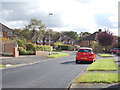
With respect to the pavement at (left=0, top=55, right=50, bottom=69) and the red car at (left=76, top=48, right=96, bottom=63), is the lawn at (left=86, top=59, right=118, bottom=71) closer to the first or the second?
the red car at (left=76, top=48, right=96, bottom=63)

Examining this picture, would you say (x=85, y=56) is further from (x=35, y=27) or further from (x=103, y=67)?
(x=35, y=27)

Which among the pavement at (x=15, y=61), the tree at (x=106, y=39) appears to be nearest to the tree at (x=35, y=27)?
the tree at (x=106, y=39)

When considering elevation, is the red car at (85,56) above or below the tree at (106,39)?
below

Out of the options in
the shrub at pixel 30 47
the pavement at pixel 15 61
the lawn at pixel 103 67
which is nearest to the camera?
the lawn at pixel 103 67

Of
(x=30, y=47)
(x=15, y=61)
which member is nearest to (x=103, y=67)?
(x=15, y=61)

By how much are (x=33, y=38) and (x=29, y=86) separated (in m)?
88.4

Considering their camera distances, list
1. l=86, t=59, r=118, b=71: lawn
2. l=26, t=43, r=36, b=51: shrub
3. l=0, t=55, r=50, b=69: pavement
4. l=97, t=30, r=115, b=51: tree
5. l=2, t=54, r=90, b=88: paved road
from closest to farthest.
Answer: l=2, t=54, r=90, b=88: paved road
l=86, t=59, r=118, b=71: lawn
l=0, t=55, r=50, b=69: pavement
l=26, t=43, r=36, b=51: shrub
l=97, t=30, r=115, b=51: tree

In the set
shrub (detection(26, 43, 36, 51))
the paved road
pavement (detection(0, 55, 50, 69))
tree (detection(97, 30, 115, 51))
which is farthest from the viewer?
tree (detection(97, 30, 115, 51))

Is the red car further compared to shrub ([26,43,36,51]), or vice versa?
shrub ([26,43,36,51])

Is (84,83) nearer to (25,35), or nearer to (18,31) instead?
(25,35)

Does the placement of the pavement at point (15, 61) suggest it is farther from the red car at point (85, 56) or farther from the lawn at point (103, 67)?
the lawn at point (103, 67)

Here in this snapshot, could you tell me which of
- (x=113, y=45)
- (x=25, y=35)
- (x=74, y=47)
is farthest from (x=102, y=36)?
(x=25, y=35)

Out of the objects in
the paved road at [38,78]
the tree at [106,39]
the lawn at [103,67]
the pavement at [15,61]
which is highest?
the tree at [106,39]

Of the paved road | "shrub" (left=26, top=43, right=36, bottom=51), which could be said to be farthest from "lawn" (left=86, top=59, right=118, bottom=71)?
"shrub" (left=26, top=43, right=36, bottom=51)
